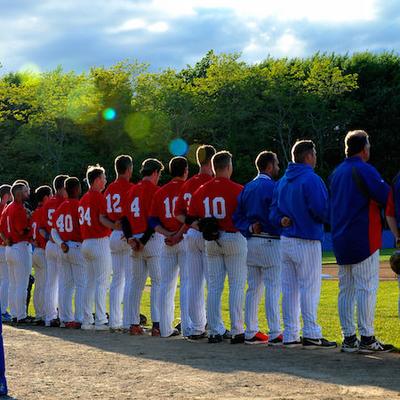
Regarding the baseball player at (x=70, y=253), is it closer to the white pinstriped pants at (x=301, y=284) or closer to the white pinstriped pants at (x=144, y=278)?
the white pinstriped pants at (x=144, y=278)

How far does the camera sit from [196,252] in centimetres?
1164

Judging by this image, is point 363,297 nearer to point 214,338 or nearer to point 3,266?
point 214,338

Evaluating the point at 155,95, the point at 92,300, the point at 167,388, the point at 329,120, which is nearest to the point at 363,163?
the point at 167,388

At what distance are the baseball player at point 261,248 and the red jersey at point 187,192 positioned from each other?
94cm

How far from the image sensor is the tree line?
203 feet

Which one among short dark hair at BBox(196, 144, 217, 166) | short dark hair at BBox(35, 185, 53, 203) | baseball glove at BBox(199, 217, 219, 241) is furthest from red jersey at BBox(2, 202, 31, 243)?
baseball glove at BBox(199, 217, 219, 241)

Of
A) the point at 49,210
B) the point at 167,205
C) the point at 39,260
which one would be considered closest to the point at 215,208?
the point at 167,205

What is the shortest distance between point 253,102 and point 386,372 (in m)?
56.0

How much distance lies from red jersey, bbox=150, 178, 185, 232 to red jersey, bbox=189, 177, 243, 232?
0.74 m

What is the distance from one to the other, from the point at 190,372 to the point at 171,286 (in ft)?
11.2

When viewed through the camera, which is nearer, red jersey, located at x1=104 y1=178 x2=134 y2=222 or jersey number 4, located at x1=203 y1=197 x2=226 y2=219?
jersey number 4, located at x1=203 y1=197 x2=226 y2=219

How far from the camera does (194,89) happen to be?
66812 mm

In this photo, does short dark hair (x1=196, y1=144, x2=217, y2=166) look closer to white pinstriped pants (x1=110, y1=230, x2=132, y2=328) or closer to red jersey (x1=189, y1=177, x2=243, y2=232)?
red jersey (x1=189, y1=177, x2=243, y2=232)

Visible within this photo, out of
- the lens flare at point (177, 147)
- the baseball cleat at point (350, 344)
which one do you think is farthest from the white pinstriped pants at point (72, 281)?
the lens flare at point (177, 147)
